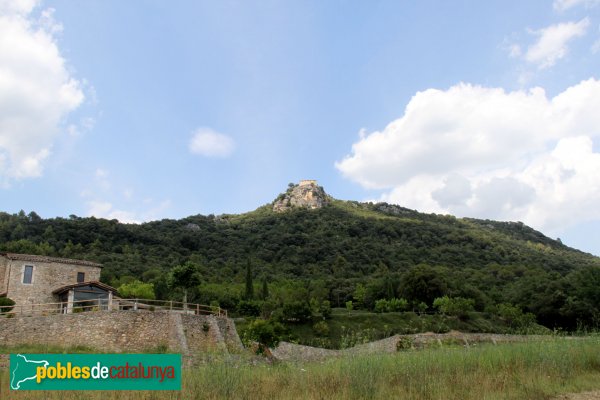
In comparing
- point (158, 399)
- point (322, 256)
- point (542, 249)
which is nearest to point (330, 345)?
point (158, 399)

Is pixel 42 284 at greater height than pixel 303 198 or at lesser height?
lesser

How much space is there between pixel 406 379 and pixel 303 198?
372 feet

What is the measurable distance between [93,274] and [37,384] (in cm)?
2317

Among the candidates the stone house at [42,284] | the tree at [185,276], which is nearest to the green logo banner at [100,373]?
the stone house at [42,284]

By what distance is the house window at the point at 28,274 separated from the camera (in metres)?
27.7

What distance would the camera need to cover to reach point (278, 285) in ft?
193

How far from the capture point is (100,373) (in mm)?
9414

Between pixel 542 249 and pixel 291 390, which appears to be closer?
pixel 291 390

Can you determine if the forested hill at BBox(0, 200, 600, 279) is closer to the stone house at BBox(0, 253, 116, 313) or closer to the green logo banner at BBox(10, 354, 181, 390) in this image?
the stone house at BBox(0, 253, 116, 313)

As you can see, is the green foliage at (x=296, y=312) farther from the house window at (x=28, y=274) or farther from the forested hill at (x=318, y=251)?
the house window at (x=28, y=274)

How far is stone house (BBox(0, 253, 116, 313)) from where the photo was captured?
27266 mm

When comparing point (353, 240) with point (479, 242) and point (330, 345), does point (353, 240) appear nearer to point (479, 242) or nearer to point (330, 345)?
point (479, 242)

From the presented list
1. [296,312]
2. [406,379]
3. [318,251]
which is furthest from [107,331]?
[318,251]

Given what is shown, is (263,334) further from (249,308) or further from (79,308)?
(249,308)
